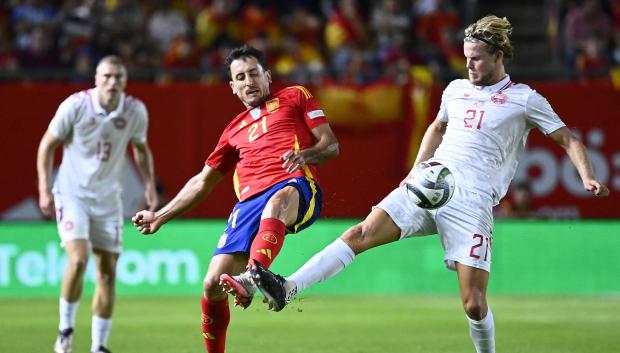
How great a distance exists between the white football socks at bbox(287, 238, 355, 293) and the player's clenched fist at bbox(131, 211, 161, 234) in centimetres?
114

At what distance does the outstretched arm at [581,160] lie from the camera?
7.52 metres

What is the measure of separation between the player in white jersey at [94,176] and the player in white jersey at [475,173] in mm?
2732

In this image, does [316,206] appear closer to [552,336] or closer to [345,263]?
[345,263]

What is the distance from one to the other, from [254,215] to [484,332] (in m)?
1.75

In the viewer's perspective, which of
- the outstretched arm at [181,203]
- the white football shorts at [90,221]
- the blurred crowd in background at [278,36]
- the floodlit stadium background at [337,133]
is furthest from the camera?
the blurred crowd in background at [278,36]

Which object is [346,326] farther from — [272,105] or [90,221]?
[272,105]

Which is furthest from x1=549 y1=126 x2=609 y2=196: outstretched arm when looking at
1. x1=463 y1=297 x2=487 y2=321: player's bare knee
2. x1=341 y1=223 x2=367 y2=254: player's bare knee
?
x1=341 y1=223 x2=367 y2=254: player's bare knee

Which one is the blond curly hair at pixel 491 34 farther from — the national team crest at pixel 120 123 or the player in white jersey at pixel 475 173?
the national team crest at pixel 120 123

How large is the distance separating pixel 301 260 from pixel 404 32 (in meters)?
5.46

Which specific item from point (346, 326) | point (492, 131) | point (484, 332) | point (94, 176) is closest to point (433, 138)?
point (492, 131)

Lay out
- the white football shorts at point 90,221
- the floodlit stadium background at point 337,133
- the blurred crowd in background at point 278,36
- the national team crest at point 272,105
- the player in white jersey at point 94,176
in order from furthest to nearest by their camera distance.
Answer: the blurred crowd in background at point 278,36, the floodlit stadium background at point 337,133, the white football shorts at point 90,221, the player in white jersey at point 94,176, the national team crest at point 272,105

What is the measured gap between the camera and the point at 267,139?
8.34 m

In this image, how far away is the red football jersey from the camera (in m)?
8.24

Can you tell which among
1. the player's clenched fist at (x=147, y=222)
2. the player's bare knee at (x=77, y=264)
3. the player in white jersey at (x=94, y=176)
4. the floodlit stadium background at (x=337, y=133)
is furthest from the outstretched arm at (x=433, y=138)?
the floodlit stadium background at (x=337, y=133)
